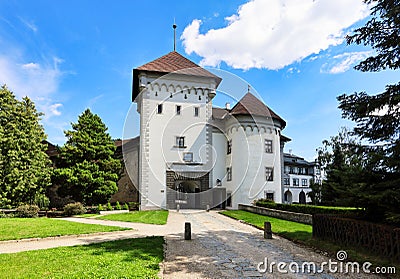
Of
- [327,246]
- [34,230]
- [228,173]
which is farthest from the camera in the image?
[228,173]

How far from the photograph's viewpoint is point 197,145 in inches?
995

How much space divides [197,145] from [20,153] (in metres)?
13.2

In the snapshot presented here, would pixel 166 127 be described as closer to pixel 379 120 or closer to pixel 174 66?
pixel 174 66

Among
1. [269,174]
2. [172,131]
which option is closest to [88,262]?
[172,131]

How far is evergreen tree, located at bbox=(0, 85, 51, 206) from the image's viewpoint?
20391mm

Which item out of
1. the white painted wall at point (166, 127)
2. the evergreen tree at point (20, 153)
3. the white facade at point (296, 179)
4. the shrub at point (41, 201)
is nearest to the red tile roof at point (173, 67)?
the white painted wall at point (166, 127)

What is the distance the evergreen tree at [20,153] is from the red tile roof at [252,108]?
15786 millimetres

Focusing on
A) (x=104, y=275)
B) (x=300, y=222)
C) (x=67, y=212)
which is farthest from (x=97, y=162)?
(x=104, y=275)

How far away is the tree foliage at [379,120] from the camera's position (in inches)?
296

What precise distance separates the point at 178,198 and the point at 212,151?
16.2 feet

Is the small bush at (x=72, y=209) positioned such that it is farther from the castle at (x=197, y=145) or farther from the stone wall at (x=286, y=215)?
the stone wall at (x=286, y=215)

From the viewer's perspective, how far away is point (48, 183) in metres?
22.8

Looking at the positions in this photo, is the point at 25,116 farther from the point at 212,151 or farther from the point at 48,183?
the point at 212,151

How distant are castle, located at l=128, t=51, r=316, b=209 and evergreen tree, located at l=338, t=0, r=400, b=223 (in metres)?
16.2
